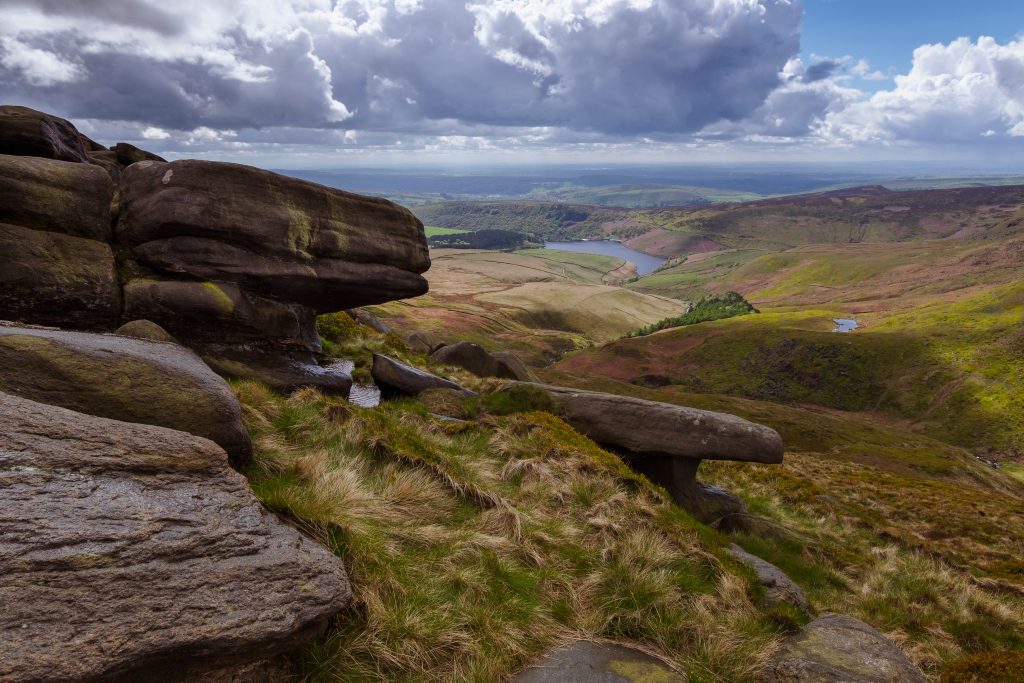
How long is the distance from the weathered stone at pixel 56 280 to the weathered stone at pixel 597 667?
57.0 ft

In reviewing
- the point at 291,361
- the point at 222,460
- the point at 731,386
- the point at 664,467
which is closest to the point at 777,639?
the point at 222,460

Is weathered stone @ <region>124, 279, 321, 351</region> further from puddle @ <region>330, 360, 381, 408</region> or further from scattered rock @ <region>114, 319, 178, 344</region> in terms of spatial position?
scattered rock @ <region>114, 319, 178, 344</region>

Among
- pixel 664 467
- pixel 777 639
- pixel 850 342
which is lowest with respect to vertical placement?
pixel 850 342

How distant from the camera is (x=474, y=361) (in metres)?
36.1

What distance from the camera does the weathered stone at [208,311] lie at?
18531 mm

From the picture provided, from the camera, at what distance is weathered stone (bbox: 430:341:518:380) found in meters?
35.8

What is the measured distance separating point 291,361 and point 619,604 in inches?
682

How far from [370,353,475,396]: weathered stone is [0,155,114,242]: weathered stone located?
10.9 m

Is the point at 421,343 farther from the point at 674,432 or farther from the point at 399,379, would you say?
the point at 674,432

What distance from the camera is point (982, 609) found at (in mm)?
17781

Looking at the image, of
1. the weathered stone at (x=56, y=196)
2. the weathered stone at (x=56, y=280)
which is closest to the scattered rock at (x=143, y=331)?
the weathered stone at (x=56, y=280)

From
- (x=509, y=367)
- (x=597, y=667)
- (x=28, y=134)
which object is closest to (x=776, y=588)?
(x=597, y=667)

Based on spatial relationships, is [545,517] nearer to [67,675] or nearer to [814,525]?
Answer: [67,675]

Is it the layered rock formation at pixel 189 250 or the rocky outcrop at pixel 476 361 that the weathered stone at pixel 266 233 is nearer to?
the layered rock formation at pixel 189 250
